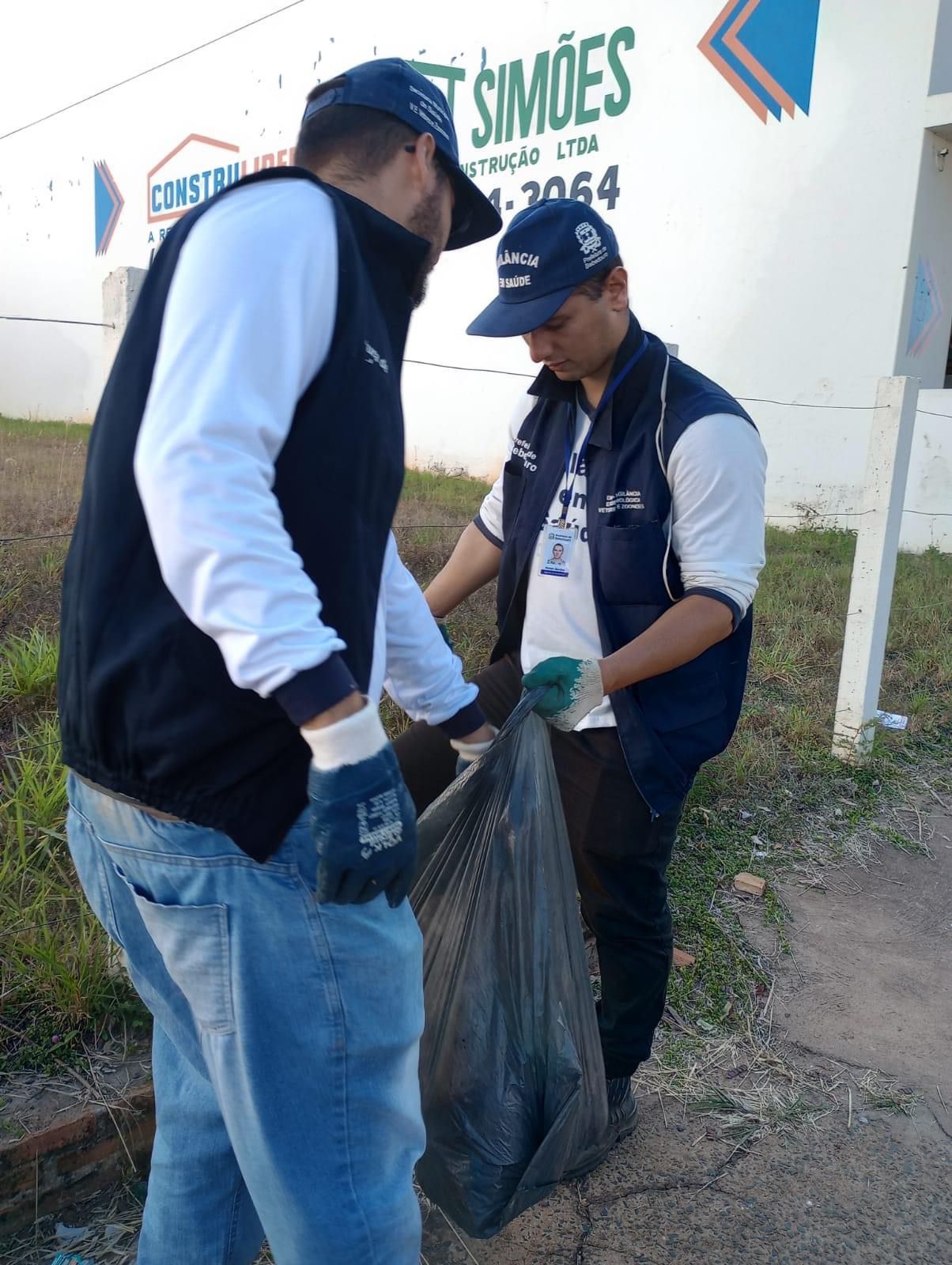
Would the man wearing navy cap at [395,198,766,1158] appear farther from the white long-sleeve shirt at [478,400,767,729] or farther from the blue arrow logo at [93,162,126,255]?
the blue arrow logo at [93,162,126,255]

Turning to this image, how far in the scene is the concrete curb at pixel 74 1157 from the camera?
1.81 meters

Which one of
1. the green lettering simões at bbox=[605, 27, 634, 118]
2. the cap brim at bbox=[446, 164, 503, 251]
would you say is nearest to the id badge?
the cap brim at bbox=[446, 164, 503, 251]

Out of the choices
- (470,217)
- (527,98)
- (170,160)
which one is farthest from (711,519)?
(170,160)

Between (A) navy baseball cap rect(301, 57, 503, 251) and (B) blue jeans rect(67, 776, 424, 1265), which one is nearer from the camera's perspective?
(B) blue jeans rect(67, 776, 424, 1265)

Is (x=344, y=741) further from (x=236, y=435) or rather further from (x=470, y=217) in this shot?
(x=470, y=217)

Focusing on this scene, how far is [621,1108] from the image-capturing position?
85.4 inches

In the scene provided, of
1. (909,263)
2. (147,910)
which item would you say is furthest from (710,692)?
(909,263)

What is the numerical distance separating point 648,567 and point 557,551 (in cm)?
21

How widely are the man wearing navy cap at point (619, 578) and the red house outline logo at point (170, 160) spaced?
13.2m

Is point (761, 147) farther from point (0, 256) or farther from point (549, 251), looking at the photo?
point (0, 256)

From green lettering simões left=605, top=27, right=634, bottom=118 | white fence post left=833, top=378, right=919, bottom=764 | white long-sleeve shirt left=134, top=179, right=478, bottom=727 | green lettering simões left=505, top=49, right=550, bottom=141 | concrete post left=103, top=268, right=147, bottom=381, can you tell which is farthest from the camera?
green lettering simões left=505, top=49, right=550, bottom=141

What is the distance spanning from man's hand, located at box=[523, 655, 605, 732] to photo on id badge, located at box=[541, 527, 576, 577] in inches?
10.8

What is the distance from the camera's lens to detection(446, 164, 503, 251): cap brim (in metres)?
1.43

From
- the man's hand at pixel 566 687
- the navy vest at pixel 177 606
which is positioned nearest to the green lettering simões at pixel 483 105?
the man's hand at pixel 566 687
